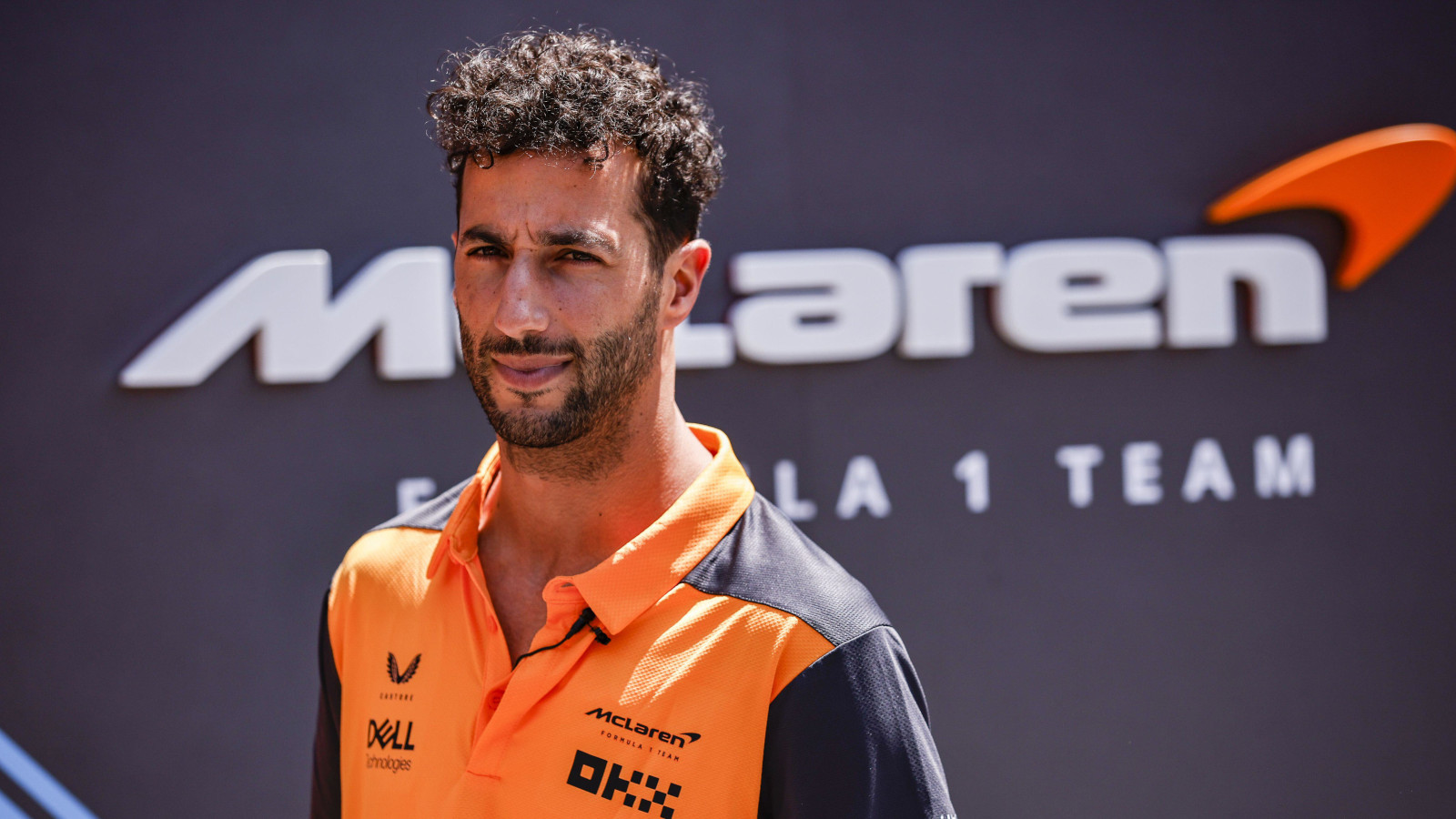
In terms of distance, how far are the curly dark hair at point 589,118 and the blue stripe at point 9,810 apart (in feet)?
7.39

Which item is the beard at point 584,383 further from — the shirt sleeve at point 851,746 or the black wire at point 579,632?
the shirt sleeve at point 851,746

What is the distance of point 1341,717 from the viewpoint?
2.67 meters

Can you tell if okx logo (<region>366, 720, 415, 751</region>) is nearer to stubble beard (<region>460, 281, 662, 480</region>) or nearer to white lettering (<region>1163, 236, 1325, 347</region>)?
stubble beard (<region>460, 281, 662, 480</region>)

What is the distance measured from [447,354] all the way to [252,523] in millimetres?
671

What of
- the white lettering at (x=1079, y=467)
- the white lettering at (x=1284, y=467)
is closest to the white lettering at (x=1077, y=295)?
the white lettering at (x=1079, y=467)

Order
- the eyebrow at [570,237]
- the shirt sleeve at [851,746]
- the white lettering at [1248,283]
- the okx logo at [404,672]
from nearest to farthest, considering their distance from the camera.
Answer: the shirt sleeve at [851,746], the eyebrow at [570,237], the okx logo at [404,672], the white lettering at [1248,283]

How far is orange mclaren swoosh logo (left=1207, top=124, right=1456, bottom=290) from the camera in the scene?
101 inches

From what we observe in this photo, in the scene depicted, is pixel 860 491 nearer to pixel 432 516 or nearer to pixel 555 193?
pixel 432 516

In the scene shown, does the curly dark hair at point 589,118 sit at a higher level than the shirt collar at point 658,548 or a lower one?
higher

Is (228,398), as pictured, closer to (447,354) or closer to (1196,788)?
(447,354)

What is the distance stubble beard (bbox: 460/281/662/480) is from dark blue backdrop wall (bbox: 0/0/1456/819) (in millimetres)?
1341

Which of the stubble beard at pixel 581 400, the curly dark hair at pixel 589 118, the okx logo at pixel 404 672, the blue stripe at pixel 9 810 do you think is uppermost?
the curly dark hair at pixel 589 118

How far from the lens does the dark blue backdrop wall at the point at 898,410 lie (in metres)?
2.37

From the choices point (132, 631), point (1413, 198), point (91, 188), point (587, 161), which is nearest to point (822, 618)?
point (587, 161)
